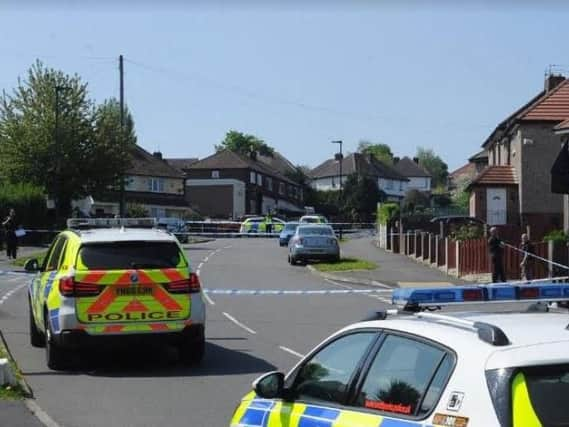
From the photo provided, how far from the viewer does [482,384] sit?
430 centimetres

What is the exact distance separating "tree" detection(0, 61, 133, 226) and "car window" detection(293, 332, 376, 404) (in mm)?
50105

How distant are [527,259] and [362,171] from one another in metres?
100

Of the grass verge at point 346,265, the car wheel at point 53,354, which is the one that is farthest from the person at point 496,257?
the car wheel at point 53,354

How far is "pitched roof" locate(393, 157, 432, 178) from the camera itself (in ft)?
513

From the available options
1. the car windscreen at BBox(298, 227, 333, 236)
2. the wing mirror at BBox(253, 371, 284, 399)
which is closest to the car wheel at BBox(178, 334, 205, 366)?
the wing mirror at BBox(253, 371, 284, 399)

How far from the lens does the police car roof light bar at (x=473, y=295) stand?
5.56 meters

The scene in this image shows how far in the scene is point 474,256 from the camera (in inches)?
1238

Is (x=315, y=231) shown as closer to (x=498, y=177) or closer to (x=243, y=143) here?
(x=498, y=177)

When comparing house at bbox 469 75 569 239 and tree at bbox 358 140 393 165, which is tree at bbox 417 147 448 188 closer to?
tree at bbox 358 140 393 165

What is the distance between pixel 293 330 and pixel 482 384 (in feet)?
43.8

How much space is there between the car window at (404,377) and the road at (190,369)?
4.80m

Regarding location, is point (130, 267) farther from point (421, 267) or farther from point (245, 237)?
point (245, 237)

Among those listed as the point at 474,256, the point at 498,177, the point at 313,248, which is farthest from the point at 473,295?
the point at 498,177

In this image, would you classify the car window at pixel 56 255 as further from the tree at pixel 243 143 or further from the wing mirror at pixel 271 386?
the tree at pixel 243 143
